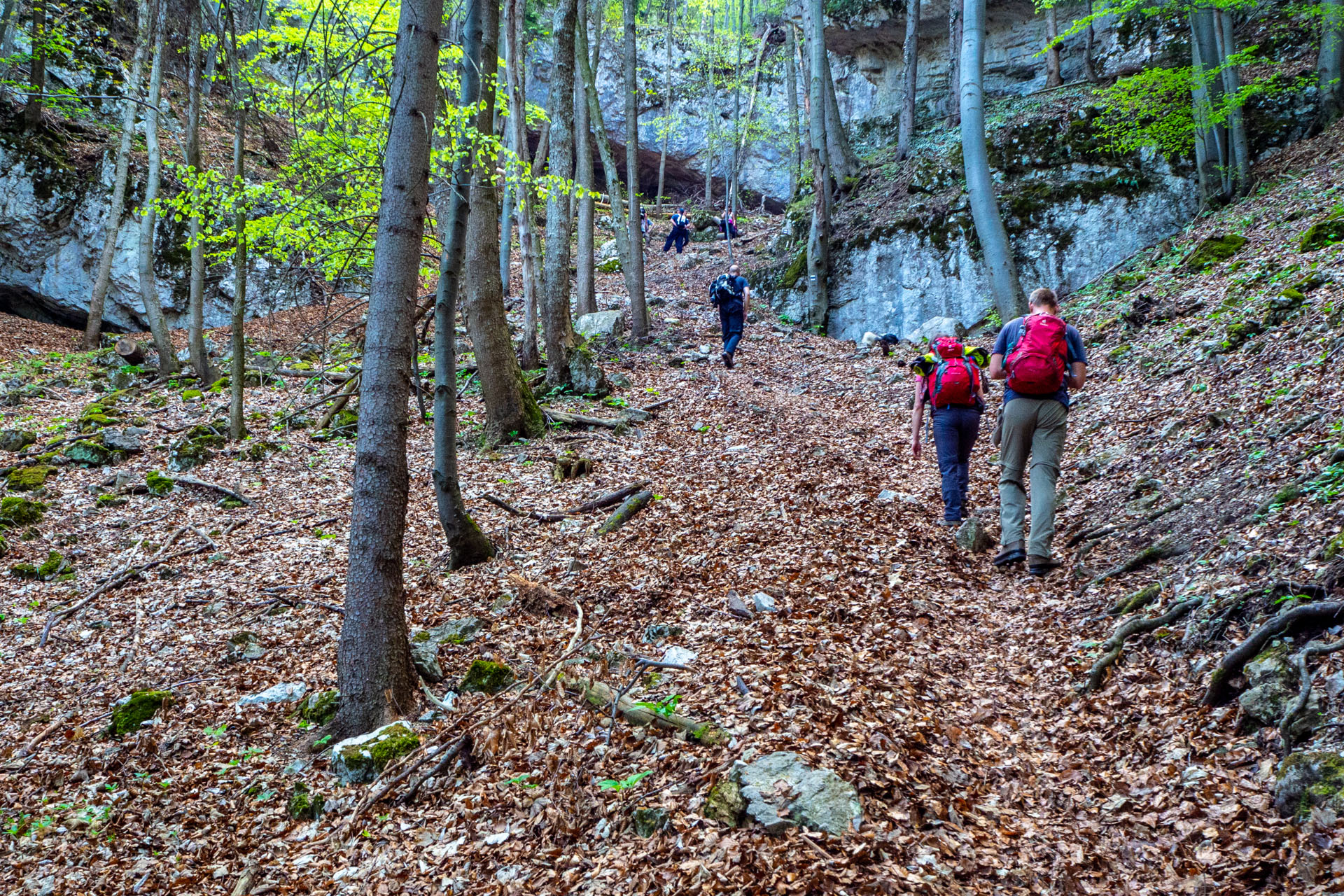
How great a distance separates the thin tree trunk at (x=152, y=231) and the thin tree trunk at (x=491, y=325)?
7.77 m

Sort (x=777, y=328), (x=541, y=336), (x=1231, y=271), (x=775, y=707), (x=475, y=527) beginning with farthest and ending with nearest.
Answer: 1. (x=777, y=328)
2. (x=541, y=336)
3. (x=1231, y=271)
4. (x=475, y=527)
5. (x=775, y=707)

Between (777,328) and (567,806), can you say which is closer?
(567,806)

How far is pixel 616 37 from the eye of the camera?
1214 inches

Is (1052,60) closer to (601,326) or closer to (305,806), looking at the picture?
(601,326)

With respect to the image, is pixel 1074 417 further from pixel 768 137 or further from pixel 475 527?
pixel 768 137

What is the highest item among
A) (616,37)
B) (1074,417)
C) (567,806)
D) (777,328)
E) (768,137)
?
(616,37)

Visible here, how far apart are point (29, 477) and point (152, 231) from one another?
19.9 ft

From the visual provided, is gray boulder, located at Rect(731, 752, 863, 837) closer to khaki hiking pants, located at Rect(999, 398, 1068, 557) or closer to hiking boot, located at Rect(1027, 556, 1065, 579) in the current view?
hiking boot, located at Rect(1027, 556, 1065, 579)

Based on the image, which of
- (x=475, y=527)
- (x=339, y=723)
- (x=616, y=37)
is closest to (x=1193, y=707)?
(x=339, y=723)

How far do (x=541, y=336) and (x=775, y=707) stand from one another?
489 inches

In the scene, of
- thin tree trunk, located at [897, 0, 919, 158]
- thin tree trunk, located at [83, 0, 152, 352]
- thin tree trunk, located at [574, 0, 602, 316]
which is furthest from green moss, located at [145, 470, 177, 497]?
thin tree trunk, located at [897, 0, 919, 158]

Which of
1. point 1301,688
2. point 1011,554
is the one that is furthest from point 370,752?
point 1011,554

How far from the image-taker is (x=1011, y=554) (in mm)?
5473

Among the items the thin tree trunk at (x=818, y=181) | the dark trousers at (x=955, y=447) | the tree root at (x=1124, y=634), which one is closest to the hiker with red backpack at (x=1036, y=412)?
the dark trousers at (x=955, y=447)
